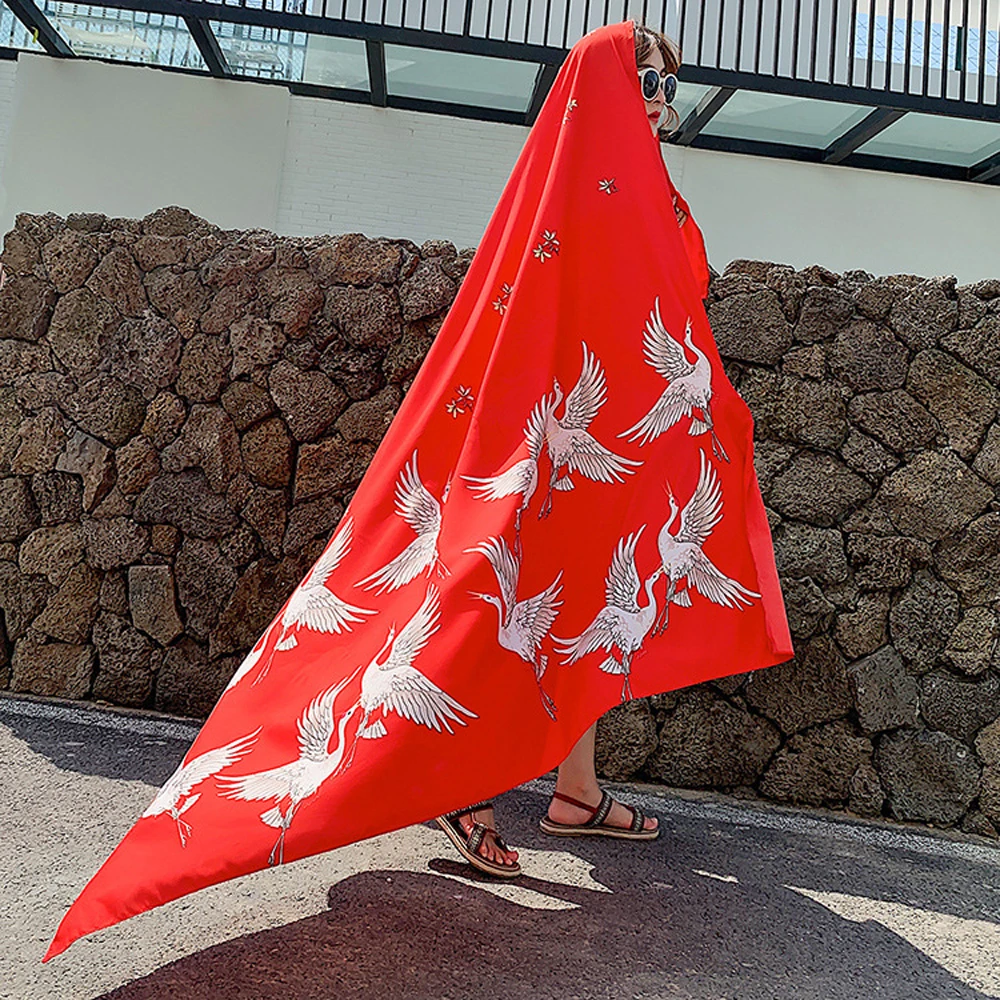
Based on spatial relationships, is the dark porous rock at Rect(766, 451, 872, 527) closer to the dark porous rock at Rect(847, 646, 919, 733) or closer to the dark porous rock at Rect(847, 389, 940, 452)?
the dark porous rock at Rect(847, 389, 940, 452)

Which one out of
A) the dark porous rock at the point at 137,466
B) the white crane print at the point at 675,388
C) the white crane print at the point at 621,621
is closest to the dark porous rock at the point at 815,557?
the white crane print at the point at 675,388

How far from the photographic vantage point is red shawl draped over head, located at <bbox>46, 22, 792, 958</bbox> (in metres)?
1.21

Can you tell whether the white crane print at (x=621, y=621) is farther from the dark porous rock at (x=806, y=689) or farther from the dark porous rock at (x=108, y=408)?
the dark porous rock at (x=108, y=408)

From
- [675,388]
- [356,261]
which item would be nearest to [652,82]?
[675,388]

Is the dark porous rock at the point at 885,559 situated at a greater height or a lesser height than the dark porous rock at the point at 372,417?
lesser

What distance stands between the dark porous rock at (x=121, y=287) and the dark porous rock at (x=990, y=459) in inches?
87.6

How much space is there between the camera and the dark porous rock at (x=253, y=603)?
2.61 m

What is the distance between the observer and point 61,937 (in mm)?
1120

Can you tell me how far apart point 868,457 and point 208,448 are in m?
1.72

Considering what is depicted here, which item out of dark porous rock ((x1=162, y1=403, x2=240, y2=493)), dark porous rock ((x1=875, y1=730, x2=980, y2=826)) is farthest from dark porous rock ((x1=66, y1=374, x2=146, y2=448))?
dark porous rock ((x1=875, y1=730, x2=980, y2=826))

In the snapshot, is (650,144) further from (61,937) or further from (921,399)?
(61,937)

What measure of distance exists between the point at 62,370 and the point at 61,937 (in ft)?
6.47

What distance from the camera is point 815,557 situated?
2410 mm

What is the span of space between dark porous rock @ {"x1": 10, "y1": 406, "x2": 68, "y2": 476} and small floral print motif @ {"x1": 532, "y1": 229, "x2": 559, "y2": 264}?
5.48 ft
